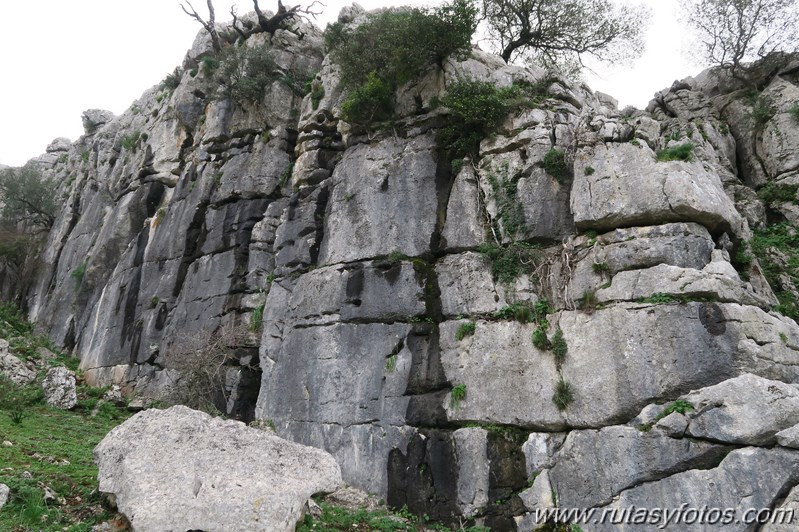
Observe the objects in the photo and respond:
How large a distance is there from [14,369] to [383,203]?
15.1 metres

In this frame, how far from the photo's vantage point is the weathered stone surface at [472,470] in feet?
39.9

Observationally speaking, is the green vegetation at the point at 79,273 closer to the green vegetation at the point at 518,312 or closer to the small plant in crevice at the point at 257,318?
the small plant in crevice at the point at 257,318

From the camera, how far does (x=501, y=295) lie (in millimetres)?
14117

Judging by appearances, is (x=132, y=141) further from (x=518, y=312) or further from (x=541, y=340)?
(x=541, y=340)

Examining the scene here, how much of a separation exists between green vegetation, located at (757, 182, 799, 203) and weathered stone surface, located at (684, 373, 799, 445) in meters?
10.3

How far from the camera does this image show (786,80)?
2117 cm

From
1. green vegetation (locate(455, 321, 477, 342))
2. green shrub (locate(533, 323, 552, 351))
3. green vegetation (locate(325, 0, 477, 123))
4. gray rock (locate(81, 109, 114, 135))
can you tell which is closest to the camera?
green shrub (locate(533, 323, 552, 351))

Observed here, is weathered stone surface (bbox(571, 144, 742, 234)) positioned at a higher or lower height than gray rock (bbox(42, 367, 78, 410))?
higher

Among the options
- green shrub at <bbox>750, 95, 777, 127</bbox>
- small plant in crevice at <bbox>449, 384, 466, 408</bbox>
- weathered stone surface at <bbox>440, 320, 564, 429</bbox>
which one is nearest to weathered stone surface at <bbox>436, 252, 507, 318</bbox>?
A: weathered stone surface at <bbox>440, 320, 564, 429</bbox>

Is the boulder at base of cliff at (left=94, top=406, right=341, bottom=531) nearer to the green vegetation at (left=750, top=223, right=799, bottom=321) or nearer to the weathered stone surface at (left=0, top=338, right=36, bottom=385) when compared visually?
the green vegetation at (left=750, top=223, right=799, bottom=321)

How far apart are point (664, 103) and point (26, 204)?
40973mm

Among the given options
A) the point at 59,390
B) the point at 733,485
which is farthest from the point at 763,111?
the point at 59,390

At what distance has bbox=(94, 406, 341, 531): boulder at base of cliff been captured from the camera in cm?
796

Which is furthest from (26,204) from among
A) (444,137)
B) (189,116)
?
(444,137)
